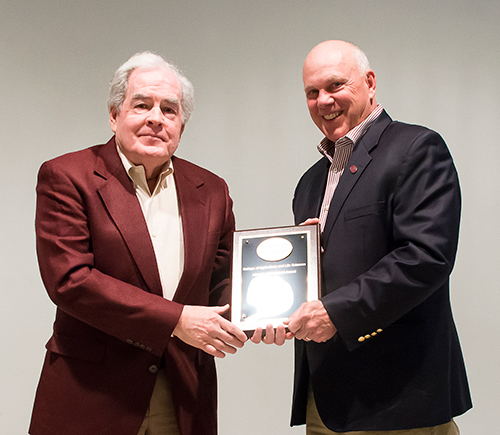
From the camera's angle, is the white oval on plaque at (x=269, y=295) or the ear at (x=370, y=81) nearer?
the white oval on plaque at (x=269, y=295)

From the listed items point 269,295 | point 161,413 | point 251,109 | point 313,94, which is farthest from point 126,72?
point 251,109

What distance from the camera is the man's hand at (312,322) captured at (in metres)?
1.62

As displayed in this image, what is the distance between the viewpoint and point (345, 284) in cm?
175

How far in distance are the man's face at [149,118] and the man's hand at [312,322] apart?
0.73 m

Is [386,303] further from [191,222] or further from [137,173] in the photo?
[137,173]

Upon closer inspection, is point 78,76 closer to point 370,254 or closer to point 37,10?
point 37,10

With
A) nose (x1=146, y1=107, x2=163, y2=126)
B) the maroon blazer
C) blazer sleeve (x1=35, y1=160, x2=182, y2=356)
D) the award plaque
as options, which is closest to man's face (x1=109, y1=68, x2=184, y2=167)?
nose (x1=146, y1=107, x2=163, y2=126)

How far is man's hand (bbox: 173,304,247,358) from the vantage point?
166 cm

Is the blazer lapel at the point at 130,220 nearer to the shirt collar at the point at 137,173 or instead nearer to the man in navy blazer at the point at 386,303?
the shirt collar at the point at 137,173

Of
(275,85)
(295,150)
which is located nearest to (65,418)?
(295,150)

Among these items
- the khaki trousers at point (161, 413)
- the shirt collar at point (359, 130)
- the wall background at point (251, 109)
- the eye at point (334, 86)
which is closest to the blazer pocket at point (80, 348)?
the khaki trousers at point (161, 413)

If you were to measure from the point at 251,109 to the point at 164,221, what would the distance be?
1.62 meters

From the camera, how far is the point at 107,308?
1626 millimetres

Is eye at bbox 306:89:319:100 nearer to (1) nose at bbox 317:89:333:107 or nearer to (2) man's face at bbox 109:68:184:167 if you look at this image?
(1) nose at bbox 317:89:333:107
